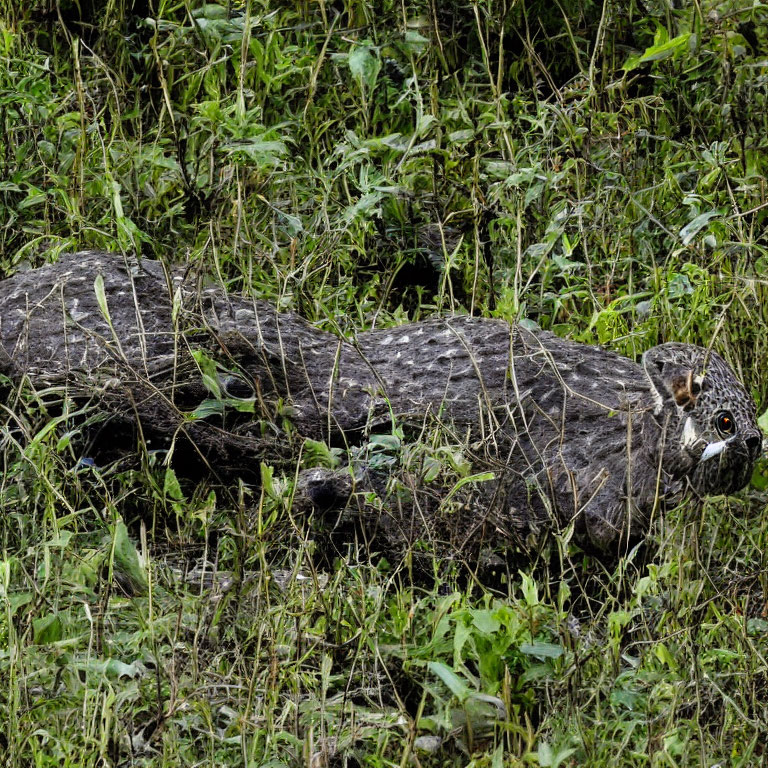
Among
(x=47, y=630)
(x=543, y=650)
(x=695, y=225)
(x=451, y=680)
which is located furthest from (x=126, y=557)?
(x=695, y=225)

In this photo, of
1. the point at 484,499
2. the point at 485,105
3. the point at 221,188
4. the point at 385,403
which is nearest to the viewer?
the point at 484,499

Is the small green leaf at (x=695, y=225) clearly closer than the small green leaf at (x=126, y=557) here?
No

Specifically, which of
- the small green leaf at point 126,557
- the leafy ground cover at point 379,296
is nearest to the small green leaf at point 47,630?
the leafy ground cover at point 379,296

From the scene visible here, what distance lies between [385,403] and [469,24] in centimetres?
204

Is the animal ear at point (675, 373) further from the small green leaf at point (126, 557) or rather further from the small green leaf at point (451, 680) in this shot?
the small green leaf at point (126, 557)

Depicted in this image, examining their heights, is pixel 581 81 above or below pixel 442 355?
above

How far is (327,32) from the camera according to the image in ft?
13.4

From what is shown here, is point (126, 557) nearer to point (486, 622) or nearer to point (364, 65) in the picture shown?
point (486, 622)

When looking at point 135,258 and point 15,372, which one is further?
point 135,258

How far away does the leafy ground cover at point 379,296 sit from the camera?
6.48 ft

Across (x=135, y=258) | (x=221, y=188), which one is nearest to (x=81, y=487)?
(x=135, y=258)

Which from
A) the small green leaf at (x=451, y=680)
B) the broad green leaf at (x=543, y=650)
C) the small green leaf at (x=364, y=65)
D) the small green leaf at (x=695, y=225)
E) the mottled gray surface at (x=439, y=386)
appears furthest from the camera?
the small green leaf at (x=364, y=65)

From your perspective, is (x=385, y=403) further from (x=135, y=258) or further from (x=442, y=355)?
(x=135, y=258)

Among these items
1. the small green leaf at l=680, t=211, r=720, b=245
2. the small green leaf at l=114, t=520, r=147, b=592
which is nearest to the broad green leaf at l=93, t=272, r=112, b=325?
the small green leaf at l=114, t=520, r=147, b=592
